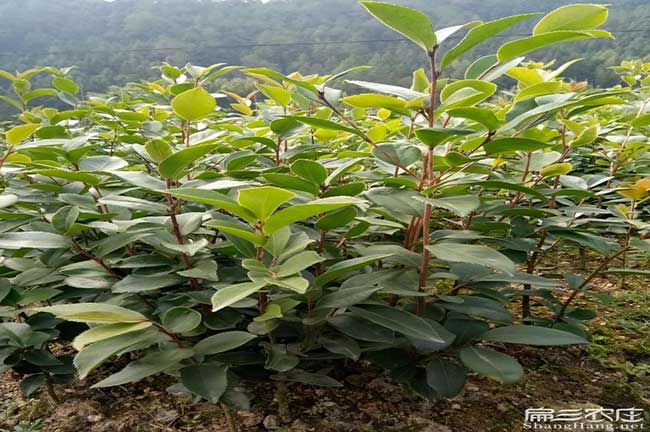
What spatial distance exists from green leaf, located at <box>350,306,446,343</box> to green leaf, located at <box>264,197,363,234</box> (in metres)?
0.24

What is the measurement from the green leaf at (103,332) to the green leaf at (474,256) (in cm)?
43

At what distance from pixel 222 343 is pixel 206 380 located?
0.20 feet

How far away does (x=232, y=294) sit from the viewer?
543 mm

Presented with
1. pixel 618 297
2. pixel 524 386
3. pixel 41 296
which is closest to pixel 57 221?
pixel 41 296

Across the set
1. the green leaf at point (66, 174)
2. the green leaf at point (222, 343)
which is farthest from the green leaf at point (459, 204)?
the green leaf at point (66, 174)

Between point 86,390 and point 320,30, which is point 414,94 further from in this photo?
point 320,30

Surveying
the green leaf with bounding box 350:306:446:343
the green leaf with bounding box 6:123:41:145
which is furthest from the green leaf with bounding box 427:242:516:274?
the green leaf with bounding box 6:123:41:145

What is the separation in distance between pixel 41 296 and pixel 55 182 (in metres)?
0.27

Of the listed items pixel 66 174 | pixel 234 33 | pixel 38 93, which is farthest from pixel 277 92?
pixel 234 33

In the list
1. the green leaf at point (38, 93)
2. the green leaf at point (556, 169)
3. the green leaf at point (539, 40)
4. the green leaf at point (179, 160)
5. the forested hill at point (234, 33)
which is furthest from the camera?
the forested hill at point (234, 33)

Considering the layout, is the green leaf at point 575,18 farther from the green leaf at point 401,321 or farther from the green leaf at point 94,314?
the green leaf at point 94,314

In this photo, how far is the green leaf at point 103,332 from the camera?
550 millimetres

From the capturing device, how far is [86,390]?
1060 mm

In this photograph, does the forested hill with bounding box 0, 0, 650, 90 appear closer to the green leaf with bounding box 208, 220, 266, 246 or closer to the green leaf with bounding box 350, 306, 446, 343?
the green leaf with bounding box 350, 306, 446, 343
